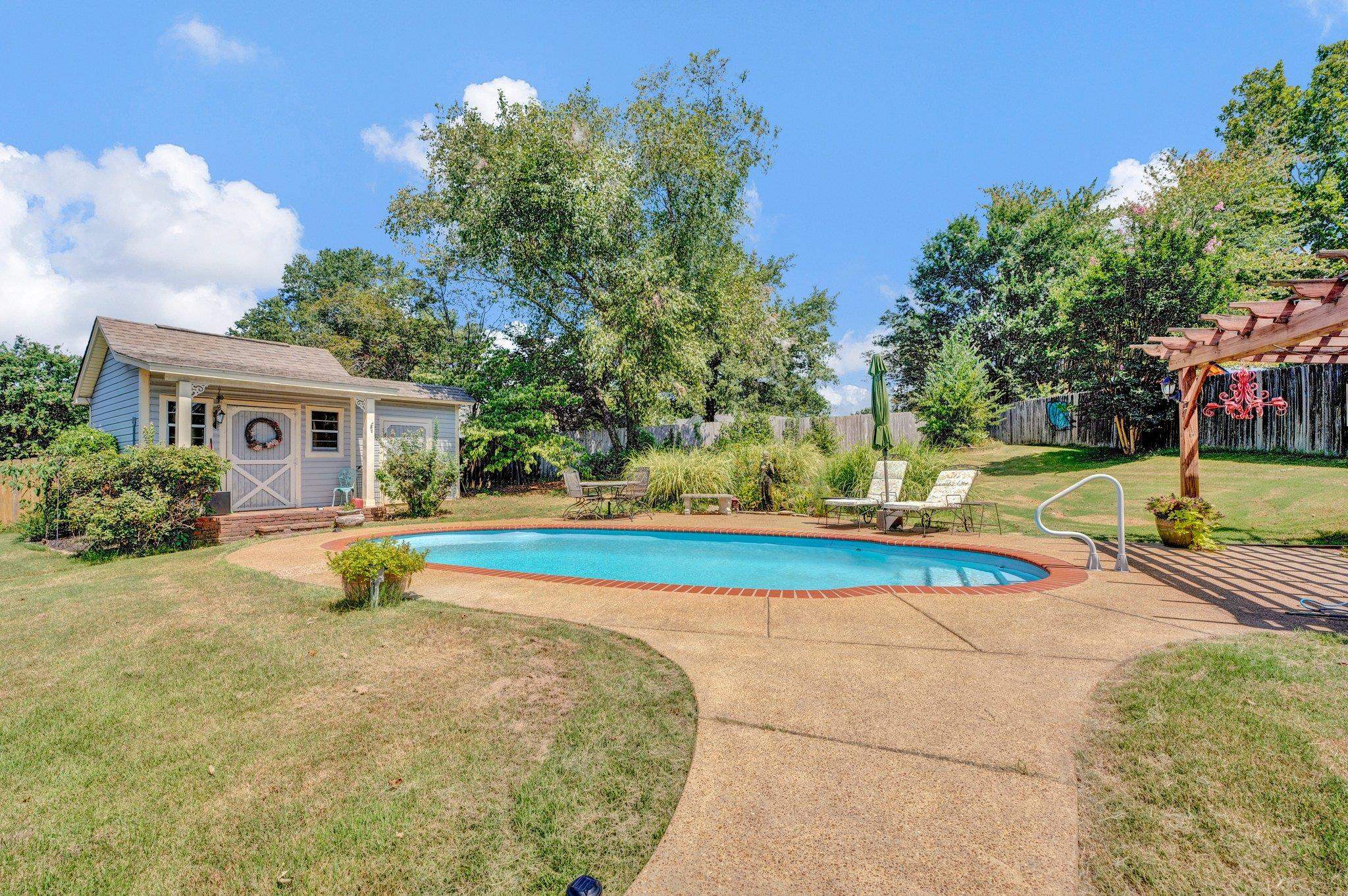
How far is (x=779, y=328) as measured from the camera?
23922 mm

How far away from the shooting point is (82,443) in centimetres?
955

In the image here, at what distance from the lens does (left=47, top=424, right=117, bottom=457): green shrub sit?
9.27m

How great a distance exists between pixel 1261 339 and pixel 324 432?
15113 mm

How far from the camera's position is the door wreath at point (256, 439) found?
441 inches

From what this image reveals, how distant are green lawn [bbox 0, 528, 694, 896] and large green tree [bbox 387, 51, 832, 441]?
36.6 feet

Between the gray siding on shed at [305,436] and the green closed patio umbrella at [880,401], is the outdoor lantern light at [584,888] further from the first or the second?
the gray siding on shed at [305,436]

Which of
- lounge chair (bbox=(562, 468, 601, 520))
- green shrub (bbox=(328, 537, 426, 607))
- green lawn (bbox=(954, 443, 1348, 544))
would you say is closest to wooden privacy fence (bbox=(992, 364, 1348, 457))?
green lawn (bbox=(954, 443, 1348, 544))

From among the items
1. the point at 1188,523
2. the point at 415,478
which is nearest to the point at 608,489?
the point at 415,478

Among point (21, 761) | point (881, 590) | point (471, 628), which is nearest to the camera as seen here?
point (21, 761)

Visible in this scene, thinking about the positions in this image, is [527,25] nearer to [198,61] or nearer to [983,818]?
[198,61]

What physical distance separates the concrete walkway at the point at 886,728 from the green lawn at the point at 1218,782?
0.10 metres

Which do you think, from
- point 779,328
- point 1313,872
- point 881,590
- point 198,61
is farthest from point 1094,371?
point 198,61

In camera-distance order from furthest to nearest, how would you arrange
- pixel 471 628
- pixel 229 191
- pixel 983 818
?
pixel 229 191
pixel 471 628
pixel 983 818

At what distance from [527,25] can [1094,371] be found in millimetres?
15860
